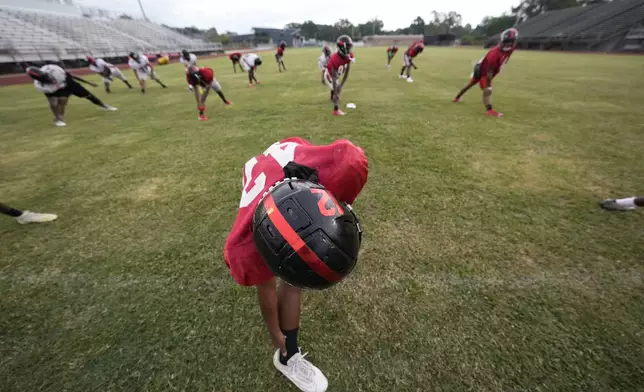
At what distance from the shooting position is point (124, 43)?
35.1 m

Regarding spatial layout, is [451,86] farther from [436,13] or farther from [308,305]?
[436,13]

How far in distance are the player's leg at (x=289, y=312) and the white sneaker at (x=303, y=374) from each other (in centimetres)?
5

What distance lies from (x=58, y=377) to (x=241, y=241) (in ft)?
5.89

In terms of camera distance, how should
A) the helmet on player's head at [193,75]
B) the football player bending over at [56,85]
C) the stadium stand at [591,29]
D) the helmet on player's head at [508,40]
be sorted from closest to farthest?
the helmet on player's head at [508,40], the football player bending over at [56,85], the helmet on player's head at [193,75], the stadium stand at [591,29]

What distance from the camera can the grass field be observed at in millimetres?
1896

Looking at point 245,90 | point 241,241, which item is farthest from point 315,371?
point 245,90

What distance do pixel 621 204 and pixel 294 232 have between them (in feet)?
14.0

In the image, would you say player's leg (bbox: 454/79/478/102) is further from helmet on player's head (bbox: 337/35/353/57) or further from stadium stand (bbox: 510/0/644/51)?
stadium stand (bbox: 510/0/644/51)

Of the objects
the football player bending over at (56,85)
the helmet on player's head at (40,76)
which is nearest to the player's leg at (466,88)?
the football player bending over at (56,85)

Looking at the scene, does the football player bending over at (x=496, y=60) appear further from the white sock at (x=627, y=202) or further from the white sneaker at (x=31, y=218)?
the white sneaker at (x=31, y=218)

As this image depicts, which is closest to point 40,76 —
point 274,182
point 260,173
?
point 260,173

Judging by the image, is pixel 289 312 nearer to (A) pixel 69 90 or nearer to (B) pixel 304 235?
(B) pixel 304 235

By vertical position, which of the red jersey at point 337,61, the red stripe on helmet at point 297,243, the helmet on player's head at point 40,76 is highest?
the red jersey at point 337,61

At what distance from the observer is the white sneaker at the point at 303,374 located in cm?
175
